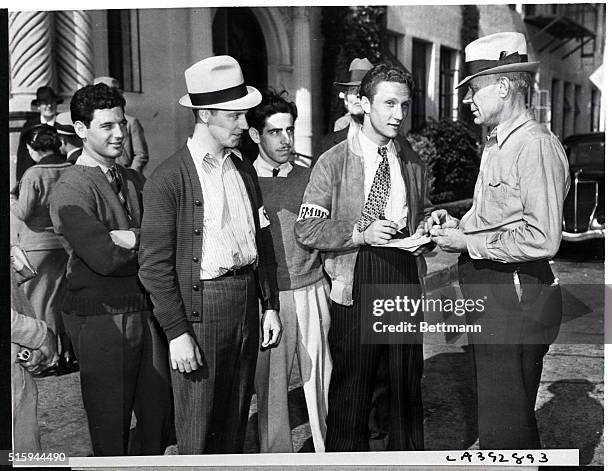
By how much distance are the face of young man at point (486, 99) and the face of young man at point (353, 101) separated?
474 millimetres

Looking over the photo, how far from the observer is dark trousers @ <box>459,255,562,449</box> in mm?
3525

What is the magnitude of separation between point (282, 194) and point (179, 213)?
48 centimetres

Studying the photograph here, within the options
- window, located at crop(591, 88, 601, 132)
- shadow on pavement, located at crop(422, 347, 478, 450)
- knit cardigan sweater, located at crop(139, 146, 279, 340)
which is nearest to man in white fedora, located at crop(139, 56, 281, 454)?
knit cardigan sweater, located at crop(139, 146, 279, 340)

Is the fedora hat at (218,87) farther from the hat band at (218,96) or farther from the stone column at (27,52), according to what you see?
the stone column at (27,52)

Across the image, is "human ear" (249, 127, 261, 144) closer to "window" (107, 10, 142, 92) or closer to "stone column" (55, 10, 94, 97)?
"window" (107, 10, 142, 92)

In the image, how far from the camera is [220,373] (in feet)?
11.5

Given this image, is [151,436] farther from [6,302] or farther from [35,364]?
[6,302]

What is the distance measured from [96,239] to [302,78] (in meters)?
1.17

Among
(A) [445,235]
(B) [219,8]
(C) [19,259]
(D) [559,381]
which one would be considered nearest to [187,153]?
(B) [219,8]

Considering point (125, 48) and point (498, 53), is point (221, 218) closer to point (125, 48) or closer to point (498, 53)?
point (125, 48)

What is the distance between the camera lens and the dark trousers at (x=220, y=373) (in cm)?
345

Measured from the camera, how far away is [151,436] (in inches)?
145

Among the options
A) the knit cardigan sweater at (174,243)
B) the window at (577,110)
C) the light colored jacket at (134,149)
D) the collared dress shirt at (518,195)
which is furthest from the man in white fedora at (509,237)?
the light colored jacket at (134,149)

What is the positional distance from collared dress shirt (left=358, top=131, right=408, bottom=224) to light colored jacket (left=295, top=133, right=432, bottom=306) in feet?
0.06
